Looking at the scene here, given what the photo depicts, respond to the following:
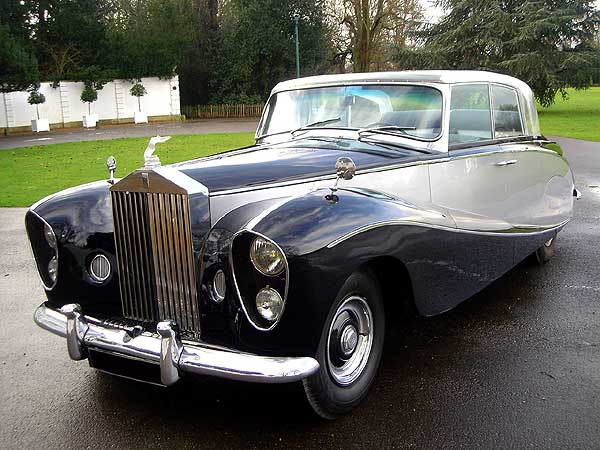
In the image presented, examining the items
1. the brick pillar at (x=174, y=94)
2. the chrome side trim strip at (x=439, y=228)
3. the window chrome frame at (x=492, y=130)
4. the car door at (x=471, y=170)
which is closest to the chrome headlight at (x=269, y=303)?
the chrome side trim strip at (x=439, y=228)

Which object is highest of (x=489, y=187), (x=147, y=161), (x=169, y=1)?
(x=169, y=1)

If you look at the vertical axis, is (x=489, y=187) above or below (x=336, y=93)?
below

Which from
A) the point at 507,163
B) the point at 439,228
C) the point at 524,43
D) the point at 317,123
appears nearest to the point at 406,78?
the point at 317,123

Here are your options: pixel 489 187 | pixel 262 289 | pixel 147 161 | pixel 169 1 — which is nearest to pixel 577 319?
pixel 489 187

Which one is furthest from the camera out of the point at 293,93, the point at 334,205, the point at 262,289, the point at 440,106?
the point at 293,93

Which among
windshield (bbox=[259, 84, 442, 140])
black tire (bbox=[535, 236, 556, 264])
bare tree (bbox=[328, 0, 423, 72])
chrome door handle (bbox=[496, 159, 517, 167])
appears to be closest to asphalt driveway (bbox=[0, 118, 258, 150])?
bare tree (bbox=[328, 0, 423, 72])

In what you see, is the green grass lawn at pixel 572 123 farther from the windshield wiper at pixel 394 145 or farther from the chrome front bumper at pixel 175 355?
the chrome front bumper at pixel 175 355

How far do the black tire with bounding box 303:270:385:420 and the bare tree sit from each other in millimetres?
30949

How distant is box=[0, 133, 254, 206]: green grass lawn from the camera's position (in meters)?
11.4

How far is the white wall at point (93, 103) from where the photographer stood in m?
31.3

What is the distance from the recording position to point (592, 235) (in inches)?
277

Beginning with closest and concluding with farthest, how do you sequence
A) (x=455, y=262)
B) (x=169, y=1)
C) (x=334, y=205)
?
(x=334, y=205) → (x=455, y=262) → (x=169, y=1)

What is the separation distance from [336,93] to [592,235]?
4199mm

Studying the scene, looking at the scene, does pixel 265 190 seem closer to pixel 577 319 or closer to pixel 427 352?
pixel 427 352
